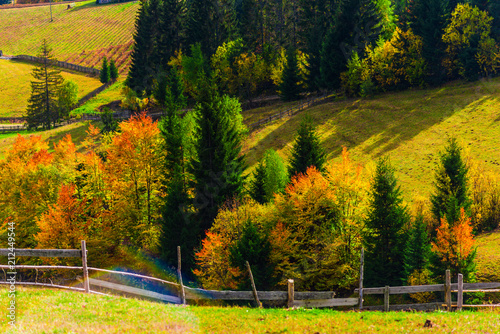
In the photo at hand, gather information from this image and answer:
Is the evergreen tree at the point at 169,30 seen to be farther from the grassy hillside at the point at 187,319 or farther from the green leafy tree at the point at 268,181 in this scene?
the grassy hillside at the point at 187,319

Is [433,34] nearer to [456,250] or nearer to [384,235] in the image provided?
[384,235]

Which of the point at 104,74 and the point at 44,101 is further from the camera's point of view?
the point at 104,74

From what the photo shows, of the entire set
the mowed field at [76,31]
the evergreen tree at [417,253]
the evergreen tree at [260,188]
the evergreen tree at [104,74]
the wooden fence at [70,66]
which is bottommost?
the evergreen tree at [417,253]

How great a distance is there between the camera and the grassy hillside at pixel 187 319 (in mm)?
12297

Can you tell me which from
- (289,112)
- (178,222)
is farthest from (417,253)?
(289,112)

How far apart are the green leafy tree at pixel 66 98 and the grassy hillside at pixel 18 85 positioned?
1249 cm

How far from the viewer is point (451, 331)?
1291 cm

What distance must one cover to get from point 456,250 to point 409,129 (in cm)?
2907

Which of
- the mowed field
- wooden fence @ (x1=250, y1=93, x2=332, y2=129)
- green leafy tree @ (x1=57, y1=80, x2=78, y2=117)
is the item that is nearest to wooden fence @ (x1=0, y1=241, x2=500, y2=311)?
wooden fence @ (x1=250, y1=93, x2=332, y2=129)

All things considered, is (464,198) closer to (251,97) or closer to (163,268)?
(163,268)

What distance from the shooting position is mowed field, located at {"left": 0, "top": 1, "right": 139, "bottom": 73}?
14112 cm

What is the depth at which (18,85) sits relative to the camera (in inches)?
4631

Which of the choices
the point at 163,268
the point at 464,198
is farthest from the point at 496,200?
the point at 163,268

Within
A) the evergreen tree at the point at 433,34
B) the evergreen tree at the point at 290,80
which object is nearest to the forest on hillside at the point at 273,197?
the evergreen tree at the point at 433,34
